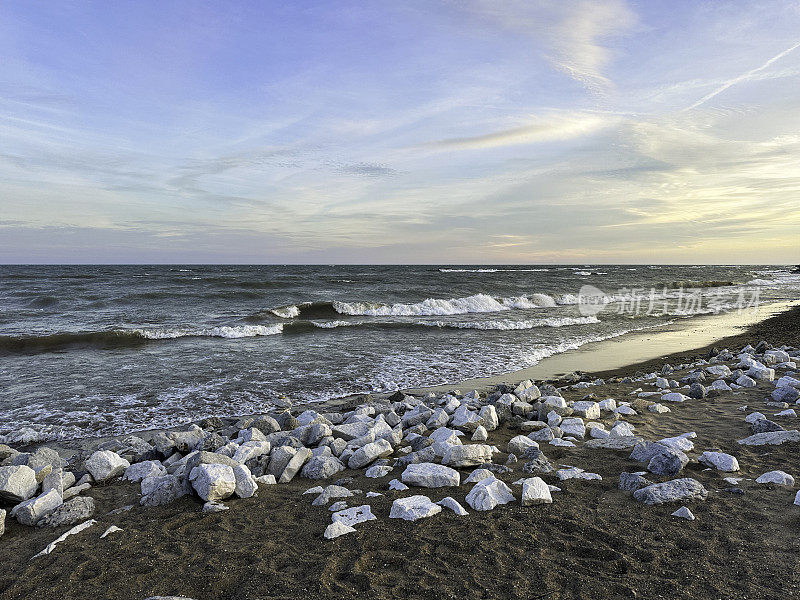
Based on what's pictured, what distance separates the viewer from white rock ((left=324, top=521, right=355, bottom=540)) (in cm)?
267

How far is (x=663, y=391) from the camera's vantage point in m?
6.18

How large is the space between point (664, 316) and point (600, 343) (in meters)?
7.88

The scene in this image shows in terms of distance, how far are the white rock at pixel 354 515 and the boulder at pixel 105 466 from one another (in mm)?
2254

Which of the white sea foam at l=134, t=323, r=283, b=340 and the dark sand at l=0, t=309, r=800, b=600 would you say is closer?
the dark sand at l=0, t=309, r=800, b=600

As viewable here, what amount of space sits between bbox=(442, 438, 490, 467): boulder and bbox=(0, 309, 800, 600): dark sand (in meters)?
0.40

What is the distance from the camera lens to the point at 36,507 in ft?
10.7

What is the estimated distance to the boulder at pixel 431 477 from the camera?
3346mm

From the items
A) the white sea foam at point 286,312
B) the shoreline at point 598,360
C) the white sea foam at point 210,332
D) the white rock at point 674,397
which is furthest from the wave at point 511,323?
the white rock at point 674,397

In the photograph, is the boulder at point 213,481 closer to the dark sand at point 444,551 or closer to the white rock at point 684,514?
the dark sand at point 444,551

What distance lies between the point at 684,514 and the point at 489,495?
1.11 m

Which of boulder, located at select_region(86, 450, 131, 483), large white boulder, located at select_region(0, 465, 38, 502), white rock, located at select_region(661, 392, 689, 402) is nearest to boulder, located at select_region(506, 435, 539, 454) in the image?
white rock, located at select_region(661, 392, 689, 402)

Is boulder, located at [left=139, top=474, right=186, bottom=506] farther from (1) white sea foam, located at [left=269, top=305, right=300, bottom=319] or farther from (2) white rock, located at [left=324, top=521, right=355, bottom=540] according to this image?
(1) white sea foam, located at [left=269, top=305, right=300, bottom=319]

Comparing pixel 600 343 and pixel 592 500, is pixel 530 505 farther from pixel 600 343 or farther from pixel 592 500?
pixel 600 343

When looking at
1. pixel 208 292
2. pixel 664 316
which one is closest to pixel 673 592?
pixel 664 316
